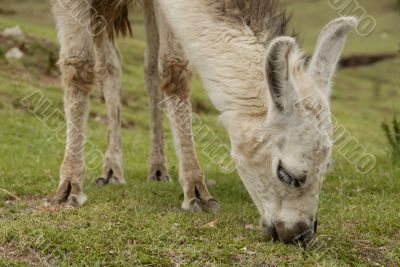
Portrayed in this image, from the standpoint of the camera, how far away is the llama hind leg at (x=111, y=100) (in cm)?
771

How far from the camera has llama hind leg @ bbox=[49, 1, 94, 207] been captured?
596 cm

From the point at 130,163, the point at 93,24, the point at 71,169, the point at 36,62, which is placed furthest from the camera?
the point at 36,62

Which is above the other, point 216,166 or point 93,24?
point 93,24

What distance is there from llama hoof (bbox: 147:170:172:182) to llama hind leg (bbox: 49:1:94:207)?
215 cm

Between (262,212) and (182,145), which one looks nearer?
(262,212)

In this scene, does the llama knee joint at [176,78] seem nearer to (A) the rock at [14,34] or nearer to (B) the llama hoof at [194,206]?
(B) the llama hoof at [194,206]

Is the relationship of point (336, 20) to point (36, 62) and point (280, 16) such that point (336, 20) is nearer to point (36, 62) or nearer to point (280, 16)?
point (280, 16)

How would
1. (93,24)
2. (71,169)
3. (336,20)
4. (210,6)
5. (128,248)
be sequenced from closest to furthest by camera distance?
(128,248) → (336,20) → (210,6) → (71,169) → (93,24)

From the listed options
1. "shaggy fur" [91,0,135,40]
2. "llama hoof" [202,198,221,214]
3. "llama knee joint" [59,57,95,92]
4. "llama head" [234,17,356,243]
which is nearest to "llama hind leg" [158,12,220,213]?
"llama hoof" [202,198,221,214]

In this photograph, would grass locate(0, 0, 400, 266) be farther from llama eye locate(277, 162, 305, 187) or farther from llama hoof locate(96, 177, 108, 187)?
llama eye locate(277, 162, 305, 187)

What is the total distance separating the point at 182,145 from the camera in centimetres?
621

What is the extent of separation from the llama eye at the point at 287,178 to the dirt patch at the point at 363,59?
63.7 meters

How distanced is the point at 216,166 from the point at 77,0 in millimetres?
4796

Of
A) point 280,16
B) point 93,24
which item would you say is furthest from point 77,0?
point 280,16
